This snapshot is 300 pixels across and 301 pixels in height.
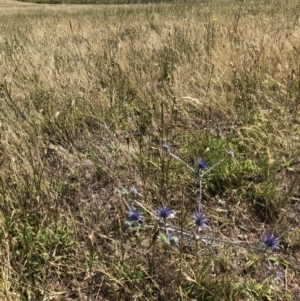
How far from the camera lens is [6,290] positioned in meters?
1.30

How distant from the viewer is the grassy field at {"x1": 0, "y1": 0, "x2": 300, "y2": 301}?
57.7 inches

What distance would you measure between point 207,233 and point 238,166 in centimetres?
53

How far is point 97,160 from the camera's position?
2.24 m

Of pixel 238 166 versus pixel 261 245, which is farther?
pixel 238 166

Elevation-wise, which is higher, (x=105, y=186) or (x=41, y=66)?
(x=41, y=66)

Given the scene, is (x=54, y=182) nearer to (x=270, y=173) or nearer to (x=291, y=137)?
(x=270, y=173)

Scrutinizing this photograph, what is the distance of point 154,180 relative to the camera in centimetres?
200

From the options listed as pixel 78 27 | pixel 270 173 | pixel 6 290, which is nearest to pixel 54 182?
pixel 6 290

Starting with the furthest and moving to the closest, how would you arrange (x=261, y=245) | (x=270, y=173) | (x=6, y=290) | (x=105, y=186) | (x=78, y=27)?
(x=78, y=27) → (x=105, y=186) → (x=270, y=173) → (x=261, y=245) → (x=6, y=290)

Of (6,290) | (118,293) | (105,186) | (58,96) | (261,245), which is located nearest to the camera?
(6,290)

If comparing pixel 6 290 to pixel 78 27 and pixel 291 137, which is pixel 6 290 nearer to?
pixel 291 137

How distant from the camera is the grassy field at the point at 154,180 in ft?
4.81

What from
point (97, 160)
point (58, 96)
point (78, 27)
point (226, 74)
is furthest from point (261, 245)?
point (78, 27)

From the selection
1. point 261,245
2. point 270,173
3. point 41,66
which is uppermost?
point 41,66
